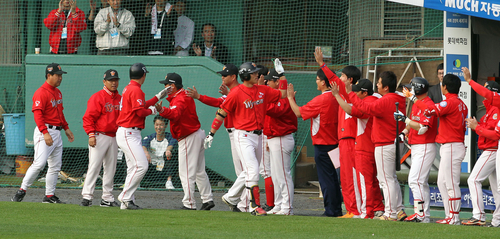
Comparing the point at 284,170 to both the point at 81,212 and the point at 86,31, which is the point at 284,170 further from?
the point at 86,31

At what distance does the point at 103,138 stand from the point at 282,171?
2675 millimetres

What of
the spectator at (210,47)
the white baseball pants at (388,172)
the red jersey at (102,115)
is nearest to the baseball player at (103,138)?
the red jersey at (102,115)

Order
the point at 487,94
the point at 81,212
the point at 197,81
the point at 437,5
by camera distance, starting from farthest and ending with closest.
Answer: the point at 197,81, the point at 437,5, the point at 81,212, the point at 487,94

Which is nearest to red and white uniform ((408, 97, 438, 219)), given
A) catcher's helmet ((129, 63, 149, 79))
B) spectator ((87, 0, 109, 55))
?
catcher's helmet ((129, 63, 149, 79))

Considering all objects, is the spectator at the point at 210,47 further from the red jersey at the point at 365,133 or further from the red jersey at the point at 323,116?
the red jersey at the point at 365,133

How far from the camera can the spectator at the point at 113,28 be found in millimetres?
12445

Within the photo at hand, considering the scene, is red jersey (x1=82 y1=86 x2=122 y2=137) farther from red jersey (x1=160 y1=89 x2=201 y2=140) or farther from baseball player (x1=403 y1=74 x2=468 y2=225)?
baseball player (x1=403 y1=74 x2=468 y2=225)

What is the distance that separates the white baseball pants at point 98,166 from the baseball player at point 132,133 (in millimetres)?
562

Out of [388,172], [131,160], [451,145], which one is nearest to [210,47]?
[131,160]

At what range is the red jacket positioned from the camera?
1257cm

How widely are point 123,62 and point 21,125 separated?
8.77 feet

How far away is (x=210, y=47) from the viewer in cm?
1284

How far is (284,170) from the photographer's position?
26.4ft

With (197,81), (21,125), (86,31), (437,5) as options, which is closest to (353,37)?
(197,81)
